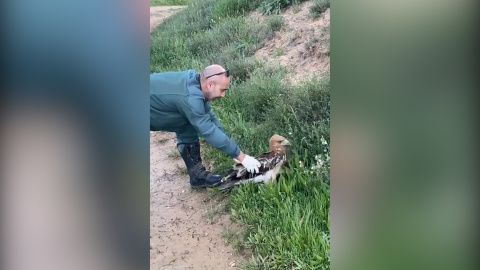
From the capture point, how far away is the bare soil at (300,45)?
1.89 metres

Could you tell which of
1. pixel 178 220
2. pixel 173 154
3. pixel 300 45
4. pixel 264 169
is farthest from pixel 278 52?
pixel 178 220

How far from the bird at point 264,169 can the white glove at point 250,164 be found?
0.03 feet

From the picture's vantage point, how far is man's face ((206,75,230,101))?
1.93 m

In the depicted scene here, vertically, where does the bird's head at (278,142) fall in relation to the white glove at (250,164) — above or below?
above

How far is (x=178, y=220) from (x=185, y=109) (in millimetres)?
395

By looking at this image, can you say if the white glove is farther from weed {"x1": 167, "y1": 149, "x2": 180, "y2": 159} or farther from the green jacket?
weed {"x1": 167, "y1": 149, "x2": 180, "y2": 159}

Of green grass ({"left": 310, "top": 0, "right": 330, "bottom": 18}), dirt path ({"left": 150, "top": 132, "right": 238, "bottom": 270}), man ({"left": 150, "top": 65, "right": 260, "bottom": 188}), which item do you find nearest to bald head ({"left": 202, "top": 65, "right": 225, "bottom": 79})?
man ({"left": 150, "top": 65, "right": 260, "bottom": 188})

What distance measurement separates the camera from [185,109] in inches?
76.0

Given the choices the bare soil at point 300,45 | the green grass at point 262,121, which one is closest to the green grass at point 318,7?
the bare soil at point 300,45
